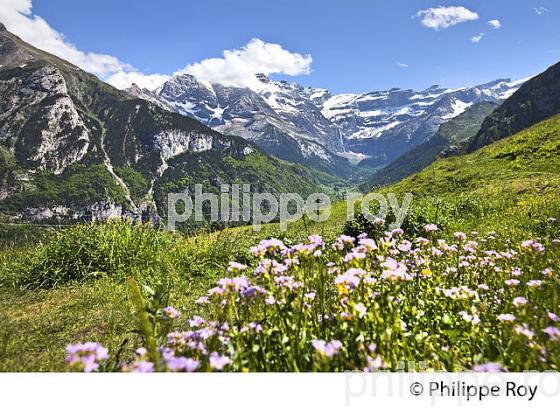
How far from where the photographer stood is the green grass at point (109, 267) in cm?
695

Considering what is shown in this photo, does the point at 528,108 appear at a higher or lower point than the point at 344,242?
higher

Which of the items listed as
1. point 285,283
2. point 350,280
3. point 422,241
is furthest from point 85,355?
point 422,241

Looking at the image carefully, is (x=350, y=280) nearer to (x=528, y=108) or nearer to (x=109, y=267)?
(x=109, y=267)

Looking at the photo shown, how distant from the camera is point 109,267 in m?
11.7

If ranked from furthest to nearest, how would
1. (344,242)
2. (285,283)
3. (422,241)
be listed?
(422,241) < (344,242) < (285,283)

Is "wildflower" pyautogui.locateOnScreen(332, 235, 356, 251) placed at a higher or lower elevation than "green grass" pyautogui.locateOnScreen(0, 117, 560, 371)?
higher

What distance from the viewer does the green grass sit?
6953 millimetres

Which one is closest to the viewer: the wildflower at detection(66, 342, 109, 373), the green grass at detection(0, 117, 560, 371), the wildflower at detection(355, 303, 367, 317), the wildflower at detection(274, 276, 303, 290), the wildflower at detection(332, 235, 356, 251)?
the wildflower at detection(66, 342, 109, 373)

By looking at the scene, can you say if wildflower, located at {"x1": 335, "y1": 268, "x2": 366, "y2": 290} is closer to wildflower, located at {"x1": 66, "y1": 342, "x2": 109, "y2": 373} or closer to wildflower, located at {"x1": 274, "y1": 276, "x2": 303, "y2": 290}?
wildflower, located at {"x1": 274, "y1": 276, "x2": 303, "y2": 290}

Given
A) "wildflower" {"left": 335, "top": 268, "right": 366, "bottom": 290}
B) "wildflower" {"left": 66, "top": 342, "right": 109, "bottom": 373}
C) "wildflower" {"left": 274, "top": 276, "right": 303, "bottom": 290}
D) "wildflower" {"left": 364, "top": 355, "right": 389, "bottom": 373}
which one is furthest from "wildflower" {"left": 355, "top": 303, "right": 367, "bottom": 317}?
"wildflower" {"left": 66, "top": 342, "right": 109, "bottom": 373}

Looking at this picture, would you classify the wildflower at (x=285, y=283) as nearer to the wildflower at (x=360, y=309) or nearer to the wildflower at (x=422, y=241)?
the wildflower at (x=360, y=309)

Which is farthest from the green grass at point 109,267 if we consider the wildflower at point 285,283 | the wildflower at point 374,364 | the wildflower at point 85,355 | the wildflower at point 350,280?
the wildflower at point 374,364
